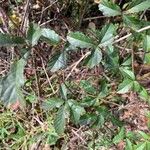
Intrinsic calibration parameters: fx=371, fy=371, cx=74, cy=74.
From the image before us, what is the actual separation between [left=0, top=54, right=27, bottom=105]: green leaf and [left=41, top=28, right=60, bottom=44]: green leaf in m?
0.15

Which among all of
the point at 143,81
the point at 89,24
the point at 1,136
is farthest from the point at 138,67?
the point at 1,136

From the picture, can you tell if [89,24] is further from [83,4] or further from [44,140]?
[44,140]

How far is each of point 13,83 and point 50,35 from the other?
227mm

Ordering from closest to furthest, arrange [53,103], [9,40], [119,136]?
[9,40]
[53,103]
[119,136]

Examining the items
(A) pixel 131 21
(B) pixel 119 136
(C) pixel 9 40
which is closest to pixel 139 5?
(A) pixel 131 21

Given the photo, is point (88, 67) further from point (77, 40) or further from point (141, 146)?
point (141, 146)

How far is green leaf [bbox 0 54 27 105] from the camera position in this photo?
1206mm

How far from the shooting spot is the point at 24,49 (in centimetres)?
122

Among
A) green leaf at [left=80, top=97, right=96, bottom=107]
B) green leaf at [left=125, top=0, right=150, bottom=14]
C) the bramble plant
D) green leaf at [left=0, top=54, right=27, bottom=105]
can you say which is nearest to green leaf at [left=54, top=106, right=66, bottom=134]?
the bramble plant

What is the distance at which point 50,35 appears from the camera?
1.33m

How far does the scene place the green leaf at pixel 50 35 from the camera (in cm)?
132

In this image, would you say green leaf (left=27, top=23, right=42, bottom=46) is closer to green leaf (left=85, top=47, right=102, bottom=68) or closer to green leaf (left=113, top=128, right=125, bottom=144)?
green leaf (left=85, top=47, right=102, bottom=68)

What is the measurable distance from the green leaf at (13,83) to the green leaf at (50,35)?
15 cm

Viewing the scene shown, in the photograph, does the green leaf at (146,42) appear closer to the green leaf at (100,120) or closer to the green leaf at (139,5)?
the green leaf at (139,5)
